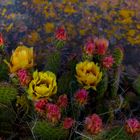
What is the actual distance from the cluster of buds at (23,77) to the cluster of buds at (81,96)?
210 millimetres

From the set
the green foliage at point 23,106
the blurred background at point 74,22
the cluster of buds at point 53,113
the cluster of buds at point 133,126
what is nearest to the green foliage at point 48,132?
the cluster of buds at point 53,113

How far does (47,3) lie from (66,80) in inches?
22.3

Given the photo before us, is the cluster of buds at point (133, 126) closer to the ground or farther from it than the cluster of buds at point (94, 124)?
closer to the ground

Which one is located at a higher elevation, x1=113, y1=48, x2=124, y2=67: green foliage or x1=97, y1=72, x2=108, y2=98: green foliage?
x1=113, y1=48, x2=124, y2=67: green foliage

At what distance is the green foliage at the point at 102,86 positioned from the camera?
7.25ft

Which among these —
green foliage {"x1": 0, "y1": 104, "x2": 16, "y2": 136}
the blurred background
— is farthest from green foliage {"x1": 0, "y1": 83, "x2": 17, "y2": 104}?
the blurred background

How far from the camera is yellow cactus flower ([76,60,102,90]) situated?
7.07 feet

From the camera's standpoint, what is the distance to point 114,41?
260cm

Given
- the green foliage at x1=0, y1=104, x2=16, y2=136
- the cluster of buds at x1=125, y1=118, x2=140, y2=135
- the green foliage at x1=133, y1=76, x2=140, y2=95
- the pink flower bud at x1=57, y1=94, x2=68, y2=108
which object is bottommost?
the green foliage at x1=0, y1=104, x2=16, y2=136

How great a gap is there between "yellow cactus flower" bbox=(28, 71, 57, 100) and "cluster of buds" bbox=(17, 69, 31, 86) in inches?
0.8

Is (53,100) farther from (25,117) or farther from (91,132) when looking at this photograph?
(91,132)

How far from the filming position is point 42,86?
6.68 feet

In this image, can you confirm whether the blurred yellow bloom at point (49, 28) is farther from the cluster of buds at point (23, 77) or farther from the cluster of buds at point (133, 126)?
the cluster of buds at point (133, 126)

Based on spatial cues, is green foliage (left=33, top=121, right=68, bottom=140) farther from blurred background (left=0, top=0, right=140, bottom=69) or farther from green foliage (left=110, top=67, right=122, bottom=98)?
blurred background (left=0, top=0, right=140, bottom=69)
